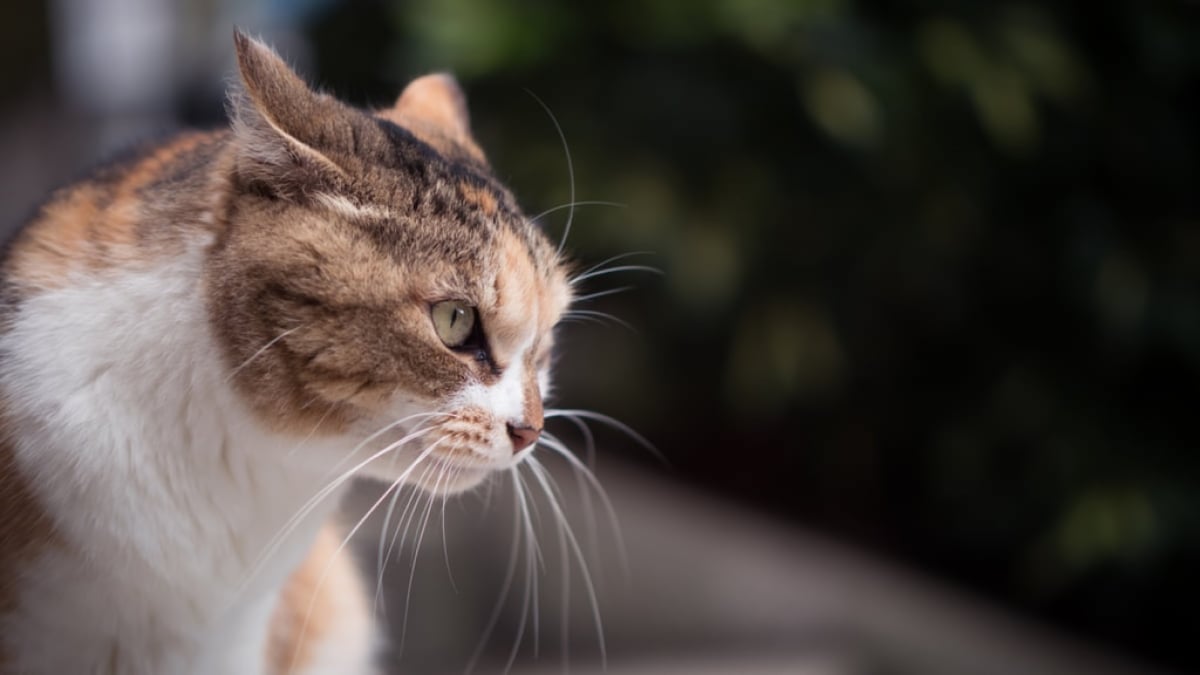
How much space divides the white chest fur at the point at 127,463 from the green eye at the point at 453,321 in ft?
0.45

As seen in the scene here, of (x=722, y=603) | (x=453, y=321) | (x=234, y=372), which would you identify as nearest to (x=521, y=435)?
(x=453, y=321)

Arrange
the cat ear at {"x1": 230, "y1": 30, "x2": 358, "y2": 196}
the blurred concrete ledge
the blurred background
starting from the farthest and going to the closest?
the blurred background
the blurred concrete ledge
the cat ear at {"x1": 230, "y1": 30, "x2": 358, "y2": 196}

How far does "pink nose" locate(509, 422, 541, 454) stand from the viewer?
0.81 meters

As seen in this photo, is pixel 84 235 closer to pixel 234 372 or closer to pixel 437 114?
pixel 234 372

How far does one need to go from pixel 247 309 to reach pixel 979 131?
1607 mm

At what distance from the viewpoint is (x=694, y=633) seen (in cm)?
206

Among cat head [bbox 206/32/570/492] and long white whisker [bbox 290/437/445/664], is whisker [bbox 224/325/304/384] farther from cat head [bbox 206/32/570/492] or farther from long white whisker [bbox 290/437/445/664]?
long white whisker [bbox 290/437/445/664]

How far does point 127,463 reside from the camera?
772 millimetres

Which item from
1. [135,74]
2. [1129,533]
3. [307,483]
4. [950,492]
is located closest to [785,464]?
[950,492]

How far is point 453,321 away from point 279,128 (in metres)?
0.18

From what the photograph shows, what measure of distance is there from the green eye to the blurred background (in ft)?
3.38

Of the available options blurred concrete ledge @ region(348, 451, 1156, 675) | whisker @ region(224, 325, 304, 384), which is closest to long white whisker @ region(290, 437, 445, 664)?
whisker @ region(224, 325, 304, 384)

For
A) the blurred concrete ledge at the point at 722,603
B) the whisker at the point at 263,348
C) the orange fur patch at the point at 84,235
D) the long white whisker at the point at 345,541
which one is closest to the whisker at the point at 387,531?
the long white whisker at the point at 345,541

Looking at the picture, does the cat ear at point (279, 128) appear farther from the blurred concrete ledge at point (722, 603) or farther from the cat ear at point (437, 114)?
the blurred concrete ledge at point (722, 603)
